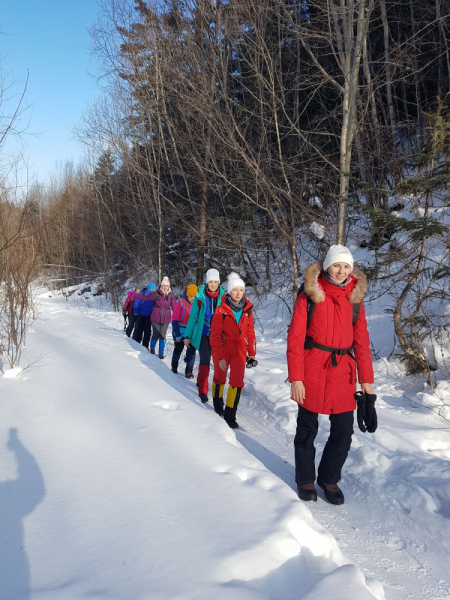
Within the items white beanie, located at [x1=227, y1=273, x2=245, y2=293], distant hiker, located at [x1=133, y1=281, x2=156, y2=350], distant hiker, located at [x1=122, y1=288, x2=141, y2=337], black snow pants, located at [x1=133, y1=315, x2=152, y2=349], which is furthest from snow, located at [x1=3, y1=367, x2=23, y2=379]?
distant hiker, located at [x1=122, y1=288, x2=141, y2=337]

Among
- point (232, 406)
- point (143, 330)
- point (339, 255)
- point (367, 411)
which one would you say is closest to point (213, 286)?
point (232, 406)

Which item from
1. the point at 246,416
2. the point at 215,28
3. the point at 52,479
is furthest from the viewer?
the point at 215,28

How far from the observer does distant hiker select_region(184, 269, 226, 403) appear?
6.19m

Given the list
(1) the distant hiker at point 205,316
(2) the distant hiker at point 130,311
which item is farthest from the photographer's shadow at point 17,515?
(2) the distant hiker at point 130,311

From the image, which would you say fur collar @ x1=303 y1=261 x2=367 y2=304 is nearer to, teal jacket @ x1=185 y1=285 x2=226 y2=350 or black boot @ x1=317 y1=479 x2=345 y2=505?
black boot @ x1=317 y1=479 x2=345 y2=505

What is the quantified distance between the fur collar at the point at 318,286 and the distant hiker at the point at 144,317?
23.2 feet

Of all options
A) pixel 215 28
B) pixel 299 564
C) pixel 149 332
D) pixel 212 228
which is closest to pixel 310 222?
pixel 212 228

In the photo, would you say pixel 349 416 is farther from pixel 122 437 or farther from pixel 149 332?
pixel 149 332

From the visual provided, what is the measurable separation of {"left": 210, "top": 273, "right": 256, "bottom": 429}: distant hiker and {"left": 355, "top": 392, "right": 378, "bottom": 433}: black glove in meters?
1.90

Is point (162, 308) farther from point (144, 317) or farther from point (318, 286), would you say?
point (318, 286)

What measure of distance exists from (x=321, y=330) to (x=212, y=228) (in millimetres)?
11049

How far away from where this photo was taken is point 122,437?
3.50 m

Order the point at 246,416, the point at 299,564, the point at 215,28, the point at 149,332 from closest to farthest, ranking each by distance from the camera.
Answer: the point at 299,564 < the point at 246,416 < the point at 149,332 < the point at 215,28

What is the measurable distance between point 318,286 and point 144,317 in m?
7.44
